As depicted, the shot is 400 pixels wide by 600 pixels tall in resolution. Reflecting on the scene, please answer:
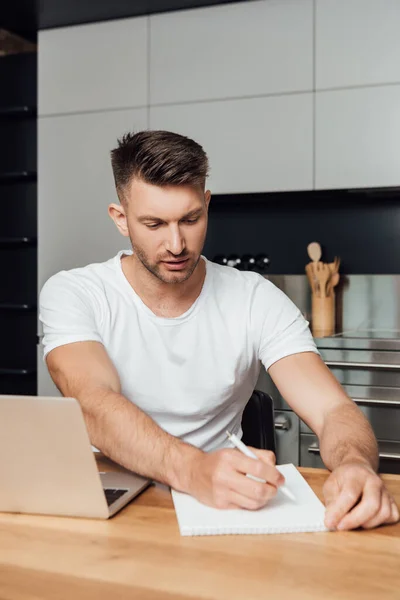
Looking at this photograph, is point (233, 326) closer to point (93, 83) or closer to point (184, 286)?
point (184, 286)

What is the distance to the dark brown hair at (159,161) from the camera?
60.8 inches

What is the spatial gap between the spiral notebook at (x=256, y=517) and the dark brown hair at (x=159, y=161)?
68 cm

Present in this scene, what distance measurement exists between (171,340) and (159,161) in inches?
16.6

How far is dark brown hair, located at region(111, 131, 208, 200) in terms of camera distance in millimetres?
1545

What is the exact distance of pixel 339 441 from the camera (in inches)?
53.0

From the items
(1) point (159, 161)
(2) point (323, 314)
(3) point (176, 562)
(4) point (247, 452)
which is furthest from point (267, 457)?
(2) point (323, 314)

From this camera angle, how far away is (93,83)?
365cm

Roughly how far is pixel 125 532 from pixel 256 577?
235 mm

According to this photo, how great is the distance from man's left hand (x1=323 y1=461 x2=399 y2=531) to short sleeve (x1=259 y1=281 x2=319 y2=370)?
553 mm

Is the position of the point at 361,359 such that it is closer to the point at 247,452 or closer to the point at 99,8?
the point at 247,452

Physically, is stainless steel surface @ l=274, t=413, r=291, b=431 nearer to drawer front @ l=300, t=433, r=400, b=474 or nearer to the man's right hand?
drawer front @ l=300, t=433, r=400, b=474

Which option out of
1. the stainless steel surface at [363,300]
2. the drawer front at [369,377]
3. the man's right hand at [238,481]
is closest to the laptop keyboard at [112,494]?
the man's right hand at [238,481]

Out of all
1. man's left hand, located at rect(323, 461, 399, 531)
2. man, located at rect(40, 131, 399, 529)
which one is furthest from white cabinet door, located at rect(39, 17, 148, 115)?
man's left hand, located at rect(323, 461, 399, 531)

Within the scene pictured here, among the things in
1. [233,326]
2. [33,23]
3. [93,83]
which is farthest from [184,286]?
[33,23]
